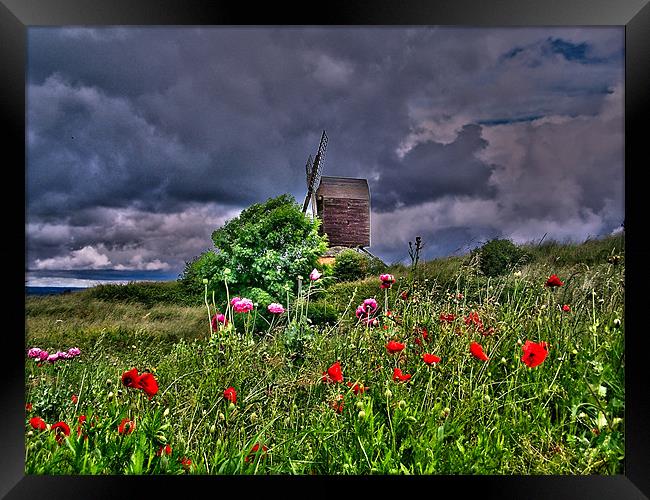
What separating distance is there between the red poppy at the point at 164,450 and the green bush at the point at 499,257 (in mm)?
2178

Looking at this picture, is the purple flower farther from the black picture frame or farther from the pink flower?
the black picture frame

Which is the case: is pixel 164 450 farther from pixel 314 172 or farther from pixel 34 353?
pixel 314 172

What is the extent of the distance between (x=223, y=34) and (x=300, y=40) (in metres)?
0.51

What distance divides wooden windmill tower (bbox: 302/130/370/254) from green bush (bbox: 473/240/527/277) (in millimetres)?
784

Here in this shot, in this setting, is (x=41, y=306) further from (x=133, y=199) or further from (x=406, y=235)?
(x=406, y=235)

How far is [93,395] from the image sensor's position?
2.86 metres

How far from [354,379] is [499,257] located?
4.44 feet

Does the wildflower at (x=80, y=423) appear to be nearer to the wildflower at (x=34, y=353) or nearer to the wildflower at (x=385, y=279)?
the wildflower at (x=34, y=353)

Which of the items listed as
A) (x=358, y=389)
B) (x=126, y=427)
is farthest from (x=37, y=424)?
(x=358, y=389)

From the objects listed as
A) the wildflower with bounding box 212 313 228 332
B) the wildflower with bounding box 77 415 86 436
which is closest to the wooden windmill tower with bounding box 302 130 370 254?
the wildflower with bounding box 212 313 228 332

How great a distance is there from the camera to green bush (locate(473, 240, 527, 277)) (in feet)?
10.8

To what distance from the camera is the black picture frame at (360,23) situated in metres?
2.29

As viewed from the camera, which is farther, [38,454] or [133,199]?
[133,199]
